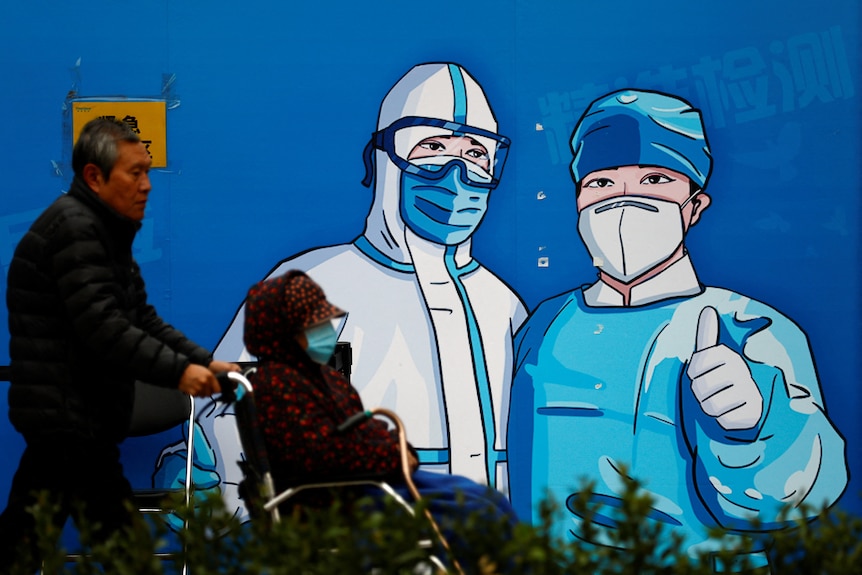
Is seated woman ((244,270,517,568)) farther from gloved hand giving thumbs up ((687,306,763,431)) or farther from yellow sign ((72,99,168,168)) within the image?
gloved hand giving thumbs up ((687,306,763,431))

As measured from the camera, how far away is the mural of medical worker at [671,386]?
15.1 ft

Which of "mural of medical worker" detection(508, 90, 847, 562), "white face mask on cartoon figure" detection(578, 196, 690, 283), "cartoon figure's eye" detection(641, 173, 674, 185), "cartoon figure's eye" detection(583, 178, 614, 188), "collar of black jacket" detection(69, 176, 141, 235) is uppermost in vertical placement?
"cartoon figure's eye" detection(641, 173, 674, 185)

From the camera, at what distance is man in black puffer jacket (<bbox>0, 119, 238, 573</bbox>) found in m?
3.20

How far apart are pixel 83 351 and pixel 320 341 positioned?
751 mm

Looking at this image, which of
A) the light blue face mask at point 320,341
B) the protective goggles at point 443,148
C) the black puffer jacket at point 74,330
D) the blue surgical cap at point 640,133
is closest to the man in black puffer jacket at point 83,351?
the black puffer jacket at point 74,330

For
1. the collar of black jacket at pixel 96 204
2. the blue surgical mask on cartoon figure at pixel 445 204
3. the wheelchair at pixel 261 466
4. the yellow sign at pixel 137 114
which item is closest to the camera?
the wheelchair at pixel 261 466

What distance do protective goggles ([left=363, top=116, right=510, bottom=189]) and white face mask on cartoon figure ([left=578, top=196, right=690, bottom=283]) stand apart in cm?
47

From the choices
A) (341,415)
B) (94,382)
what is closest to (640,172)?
(341,415)

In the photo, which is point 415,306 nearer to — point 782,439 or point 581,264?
point 581,264

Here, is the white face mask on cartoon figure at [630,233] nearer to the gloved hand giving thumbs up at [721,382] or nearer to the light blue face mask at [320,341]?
the gloved hand giving thumbs up at [721,382]

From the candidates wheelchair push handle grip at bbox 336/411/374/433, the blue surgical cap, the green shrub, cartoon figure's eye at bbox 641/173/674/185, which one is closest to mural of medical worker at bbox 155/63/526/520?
the blue surgical cap

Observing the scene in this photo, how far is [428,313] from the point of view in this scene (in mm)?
4641

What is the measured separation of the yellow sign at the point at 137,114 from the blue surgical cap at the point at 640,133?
6.02ft

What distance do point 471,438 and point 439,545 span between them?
7.27ft
